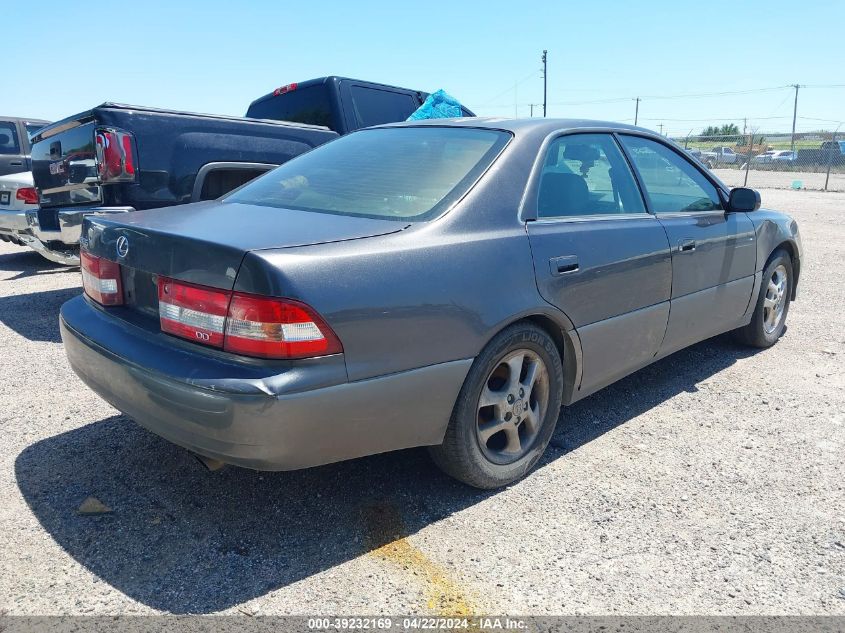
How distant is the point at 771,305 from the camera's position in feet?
16.0

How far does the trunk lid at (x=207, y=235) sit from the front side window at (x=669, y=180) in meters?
1.83

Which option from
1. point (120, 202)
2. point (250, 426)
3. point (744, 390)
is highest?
point (120, 202)

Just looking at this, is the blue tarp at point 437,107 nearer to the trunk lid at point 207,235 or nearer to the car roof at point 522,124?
the car roof at point 522,124

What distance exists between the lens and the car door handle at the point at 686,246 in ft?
12.0

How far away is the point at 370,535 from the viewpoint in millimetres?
2537

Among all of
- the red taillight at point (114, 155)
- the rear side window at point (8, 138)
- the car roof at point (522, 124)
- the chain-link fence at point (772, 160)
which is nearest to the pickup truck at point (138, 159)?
the red taillight at point (114, 155)

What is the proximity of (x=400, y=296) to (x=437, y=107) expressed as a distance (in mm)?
5718

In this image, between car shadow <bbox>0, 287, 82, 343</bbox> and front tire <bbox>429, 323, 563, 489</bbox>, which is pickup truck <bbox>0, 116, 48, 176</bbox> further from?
front tire <bbox>429, 323, 563, 489</bbox>

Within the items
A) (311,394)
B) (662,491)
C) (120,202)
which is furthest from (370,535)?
(120,202)

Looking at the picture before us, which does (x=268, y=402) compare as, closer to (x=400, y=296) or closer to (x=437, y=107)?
(x=400, y=296)

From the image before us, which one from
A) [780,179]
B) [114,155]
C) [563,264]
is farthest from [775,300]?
[780,179]

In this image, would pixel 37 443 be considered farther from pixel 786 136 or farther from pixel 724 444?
pixel 786 136

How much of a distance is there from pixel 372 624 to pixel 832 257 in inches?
355

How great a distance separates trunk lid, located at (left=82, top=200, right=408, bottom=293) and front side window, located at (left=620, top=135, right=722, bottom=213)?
183 cm
